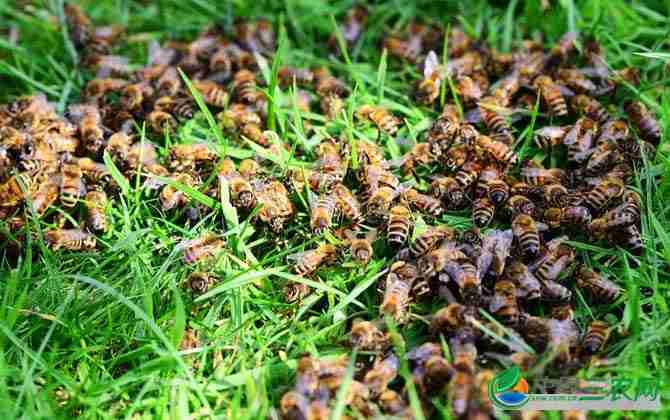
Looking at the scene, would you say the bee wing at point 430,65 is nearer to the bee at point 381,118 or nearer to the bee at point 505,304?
the bee at point 381,118

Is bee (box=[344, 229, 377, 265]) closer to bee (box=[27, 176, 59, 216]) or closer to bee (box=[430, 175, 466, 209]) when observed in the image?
bee (box=[430, 175, 466, 209])

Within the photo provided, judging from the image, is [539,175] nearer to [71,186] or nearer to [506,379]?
[506,379]

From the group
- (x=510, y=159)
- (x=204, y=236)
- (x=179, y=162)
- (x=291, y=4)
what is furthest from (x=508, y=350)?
(x=291, y=4)

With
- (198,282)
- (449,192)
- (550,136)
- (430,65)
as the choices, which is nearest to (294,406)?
(198,282)

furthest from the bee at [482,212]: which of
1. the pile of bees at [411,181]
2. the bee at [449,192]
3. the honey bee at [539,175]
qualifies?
the honey bee at [539,175]

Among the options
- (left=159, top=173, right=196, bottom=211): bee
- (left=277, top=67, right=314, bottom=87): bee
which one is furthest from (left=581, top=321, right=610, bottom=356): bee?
(left=277, top=67, right=314, bottom=87): bee
